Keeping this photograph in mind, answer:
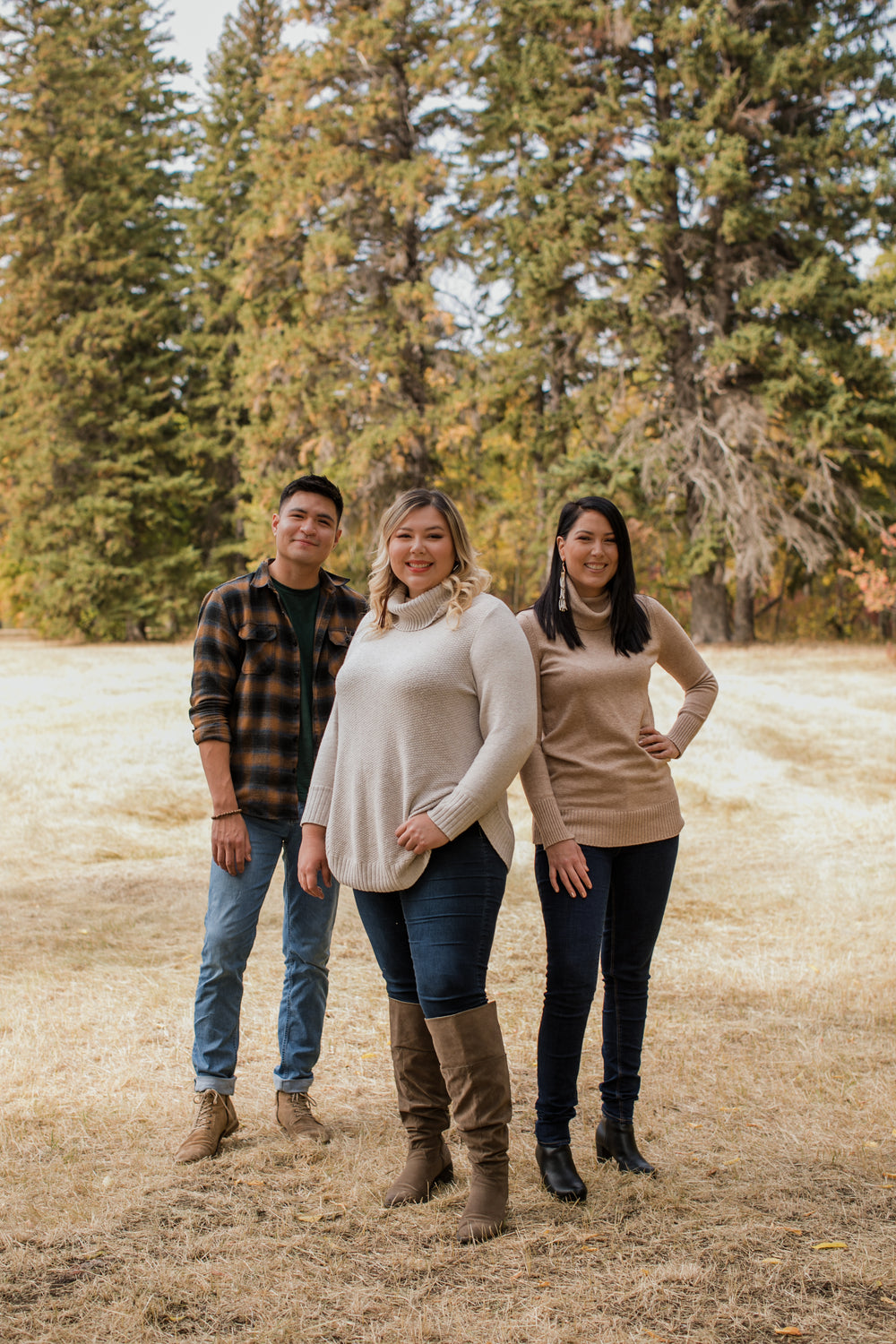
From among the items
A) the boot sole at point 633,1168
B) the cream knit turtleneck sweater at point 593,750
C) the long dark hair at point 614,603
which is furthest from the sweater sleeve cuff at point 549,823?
the boot sole at point 633,1168

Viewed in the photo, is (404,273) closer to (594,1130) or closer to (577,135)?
(577,135)

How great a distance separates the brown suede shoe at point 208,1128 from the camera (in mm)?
3322

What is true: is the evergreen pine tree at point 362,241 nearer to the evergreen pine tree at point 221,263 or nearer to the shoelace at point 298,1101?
the evergreen pine tree at point 221,263

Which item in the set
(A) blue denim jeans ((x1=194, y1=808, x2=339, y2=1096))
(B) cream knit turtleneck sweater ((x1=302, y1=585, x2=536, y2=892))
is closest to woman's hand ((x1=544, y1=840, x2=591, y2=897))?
(B) cream knit turtleneck sweater ((x1=302, y1=585, x2=536, y2=892))

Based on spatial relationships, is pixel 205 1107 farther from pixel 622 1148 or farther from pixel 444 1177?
pixel 622 1148

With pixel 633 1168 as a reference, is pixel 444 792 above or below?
above

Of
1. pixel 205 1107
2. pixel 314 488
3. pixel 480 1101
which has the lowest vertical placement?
pixel 205 1107

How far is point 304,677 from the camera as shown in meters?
3.51

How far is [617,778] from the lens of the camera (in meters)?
3.05

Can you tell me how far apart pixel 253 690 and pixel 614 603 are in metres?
1.12

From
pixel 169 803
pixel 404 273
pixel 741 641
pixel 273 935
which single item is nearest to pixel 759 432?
pixel 741 641

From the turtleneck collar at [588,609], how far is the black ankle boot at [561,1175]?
1.43m

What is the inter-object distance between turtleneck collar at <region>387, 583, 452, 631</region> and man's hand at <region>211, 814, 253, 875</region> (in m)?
0.89

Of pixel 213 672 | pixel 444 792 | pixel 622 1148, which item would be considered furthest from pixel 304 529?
pixel 622 1148
